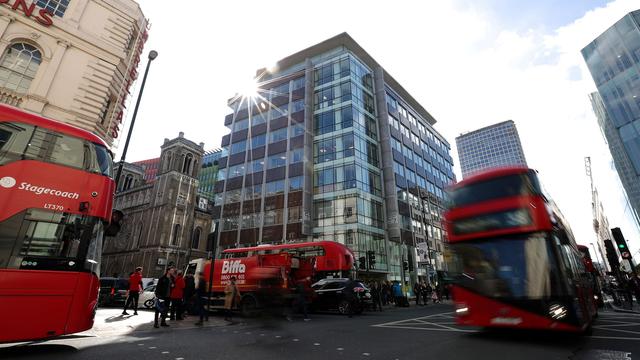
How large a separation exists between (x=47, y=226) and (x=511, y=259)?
10151mm

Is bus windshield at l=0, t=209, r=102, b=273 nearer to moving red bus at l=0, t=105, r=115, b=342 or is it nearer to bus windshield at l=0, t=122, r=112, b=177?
moving red bus at l=0, t=105, r=115, b=342

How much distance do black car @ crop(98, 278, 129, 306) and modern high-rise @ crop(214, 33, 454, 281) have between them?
626 inches

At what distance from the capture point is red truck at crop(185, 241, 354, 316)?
24.6ft

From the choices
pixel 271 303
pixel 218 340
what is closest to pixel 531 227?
pixel 271 303

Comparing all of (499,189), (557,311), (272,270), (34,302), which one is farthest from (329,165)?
(34,302)

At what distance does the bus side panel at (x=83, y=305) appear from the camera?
18.5 feet

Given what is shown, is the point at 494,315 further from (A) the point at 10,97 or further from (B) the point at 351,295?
(A) the point at 10,97

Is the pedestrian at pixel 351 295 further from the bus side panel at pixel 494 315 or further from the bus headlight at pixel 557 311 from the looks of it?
the bus headlight at pixel 557 311

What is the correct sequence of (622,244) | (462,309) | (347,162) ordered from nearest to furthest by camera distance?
1. (462,309)
2. (622,244)
3. (347,162)

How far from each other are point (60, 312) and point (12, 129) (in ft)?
12.7

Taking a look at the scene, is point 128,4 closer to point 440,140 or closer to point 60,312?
point 60,312

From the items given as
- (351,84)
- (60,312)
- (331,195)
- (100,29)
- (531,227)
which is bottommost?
(60,312)

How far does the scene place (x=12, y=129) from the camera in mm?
6012

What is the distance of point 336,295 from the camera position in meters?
15.2
